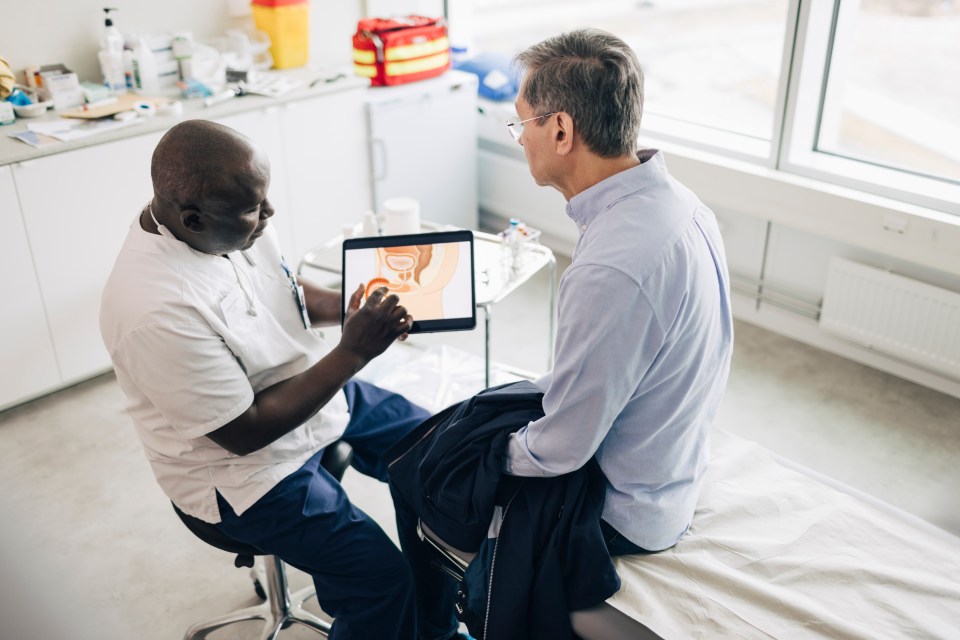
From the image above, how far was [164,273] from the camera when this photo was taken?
1532 mm

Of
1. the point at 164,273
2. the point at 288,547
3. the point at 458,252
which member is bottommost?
the point at 288,547

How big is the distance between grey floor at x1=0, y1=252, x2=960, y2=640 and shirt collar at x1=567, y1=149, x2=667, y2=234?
130cm

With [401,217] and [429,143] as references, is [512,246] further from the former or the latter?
[429,143]

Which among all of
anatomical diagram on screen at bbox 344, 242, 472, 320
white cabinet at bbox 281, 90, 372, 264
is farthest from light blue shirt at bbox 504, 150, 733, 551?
white cabinet at bbox 281, 90, 372, 264

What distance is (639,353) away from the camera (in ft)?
4.45

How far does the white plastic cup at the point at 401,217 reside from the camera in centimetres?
253

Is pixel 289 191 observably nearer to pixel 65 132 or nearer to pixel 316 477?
pixel 65 132

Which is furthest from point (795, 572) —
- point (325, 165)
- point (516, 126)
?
point (325, 165)

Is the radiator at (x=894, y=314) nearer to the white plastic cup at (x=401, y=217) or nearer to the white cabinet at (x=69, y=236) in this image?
the white plastic cup at (x=401, y=217)

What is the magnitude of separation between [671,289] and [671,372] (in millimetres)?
149

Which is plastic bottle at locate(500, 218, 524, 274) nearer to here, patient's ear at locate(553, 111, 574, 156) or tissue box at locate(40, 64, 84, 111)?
patient's ear at locate(553, 111, 574, 156)

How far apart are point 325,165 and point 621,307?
7.70 ft

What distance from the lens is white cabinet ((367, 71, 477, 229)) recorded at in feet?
11.7

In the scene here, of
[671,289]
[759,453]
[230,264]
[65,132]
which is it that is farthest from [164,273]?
[65,132]
